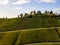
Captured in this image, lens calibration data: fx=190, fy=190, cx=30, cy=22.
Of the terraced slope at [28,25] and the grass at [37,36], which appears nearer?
the grass at [37,36]

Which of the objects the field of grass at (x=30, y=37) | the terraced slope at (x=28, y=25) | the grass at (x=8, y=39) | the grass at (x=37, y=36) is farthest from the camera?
the terraced slope at (x=28, y=25)

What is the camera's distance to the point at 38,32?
2709 inches

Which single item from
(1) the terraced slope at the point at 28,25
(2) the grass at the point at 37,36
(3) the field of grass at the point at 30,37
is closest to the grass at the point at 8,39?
(3) the field of grass at the point at 30,37

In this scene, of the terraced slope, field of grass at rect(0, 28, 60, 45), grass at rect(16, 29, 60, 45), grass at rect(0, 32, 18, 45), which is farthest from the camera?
the terraced slope

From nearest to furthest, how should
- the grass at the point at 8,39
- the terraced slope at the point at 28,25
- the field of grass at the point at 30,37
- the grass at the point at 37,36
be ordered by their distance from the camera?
the grass at the point at 8,39
the field of grass at the point at 30,37
the grass at the point at 37,36
the terraced slope at the point at 28,25

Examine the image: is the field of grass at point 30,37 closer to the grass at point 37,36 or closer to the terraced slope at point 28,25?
the grass at point 37,36

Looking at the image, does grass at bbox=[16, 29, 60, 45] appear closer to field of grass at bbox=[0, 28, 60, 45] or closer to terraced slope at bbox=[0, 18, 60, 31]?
field of grass at bbox=[0, 28, 60, 45]

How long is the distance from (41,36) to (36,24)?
105 feet

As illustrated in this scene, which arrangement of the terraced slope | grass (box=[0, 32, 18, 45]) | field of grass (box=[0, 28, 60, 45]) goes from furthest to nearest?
the terraced slope → field of grass (box=[0, 28, 60, 45]) → grass (box=[0, 32, 18, 45])

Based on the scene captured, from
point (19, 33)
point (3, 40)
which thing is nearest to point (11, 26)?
point (19, 33)

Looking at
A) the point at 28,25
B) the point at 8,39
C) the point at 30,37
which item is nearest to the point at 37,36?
the point at 30,37

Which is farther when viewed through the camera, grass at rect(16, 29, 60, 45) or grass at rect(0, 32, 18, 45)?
grass at rect(16, 29, 60, 45)

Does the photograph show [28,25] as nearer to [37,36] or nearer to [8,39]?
[37,36]

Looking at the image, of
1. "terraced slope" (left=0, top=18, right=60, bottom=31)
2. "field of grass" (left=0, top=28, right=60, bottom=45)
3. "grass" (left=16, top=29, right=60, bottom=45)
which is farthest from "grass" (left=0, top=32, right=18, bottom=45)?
"terraced slope" (left=0, top=18, right=60, bottom=31)
